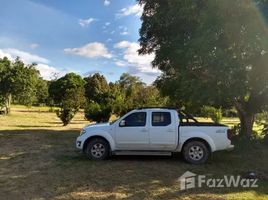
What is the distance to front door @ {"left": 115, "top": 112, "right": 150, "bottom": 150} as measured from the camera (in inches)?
483

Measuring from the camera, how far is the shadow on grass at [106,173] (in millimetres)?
9062

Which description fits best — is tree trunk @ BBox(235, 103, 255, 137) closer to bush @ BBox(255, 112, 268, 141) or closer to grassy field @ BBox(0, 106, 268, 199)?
bush @ BBox(255, 112, 268, 141)

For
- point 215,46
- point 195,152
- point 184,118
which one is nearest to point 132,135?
point 184,118

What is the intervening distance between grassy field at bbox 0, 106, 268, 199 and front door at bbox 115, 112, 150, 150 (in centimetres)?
50

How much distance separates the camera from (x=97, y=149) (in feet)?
41.0

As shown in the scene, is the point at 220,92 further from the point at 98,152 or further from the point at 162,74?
the point at 162,74

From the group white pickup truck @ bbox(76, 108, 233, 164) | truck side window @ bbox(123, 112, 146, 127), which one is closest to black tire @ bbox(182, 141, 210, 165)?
white pickup truck @ bbox(76, 108, 233, 164)

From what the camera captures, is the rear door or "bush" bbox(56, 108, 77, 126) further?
"bush" bbox(56, 108, 77, 126)

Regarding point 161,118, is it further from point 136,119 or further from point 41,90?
point 41,90

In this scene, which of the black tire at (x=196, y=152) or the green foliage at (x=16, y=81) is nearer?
the black tire at (x=196, y=152)

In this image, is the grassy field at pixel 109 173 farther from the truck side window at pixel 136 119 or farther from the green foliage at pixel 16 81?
the green foliage at pixel 16 81

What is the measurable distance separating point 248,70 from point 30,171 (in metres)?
9.05

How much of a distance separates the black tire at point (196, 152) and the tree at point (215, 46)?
3.13m

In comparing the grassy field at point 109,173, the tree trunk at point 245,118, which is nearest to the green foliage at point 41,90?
the tree trunk at point 245,118
